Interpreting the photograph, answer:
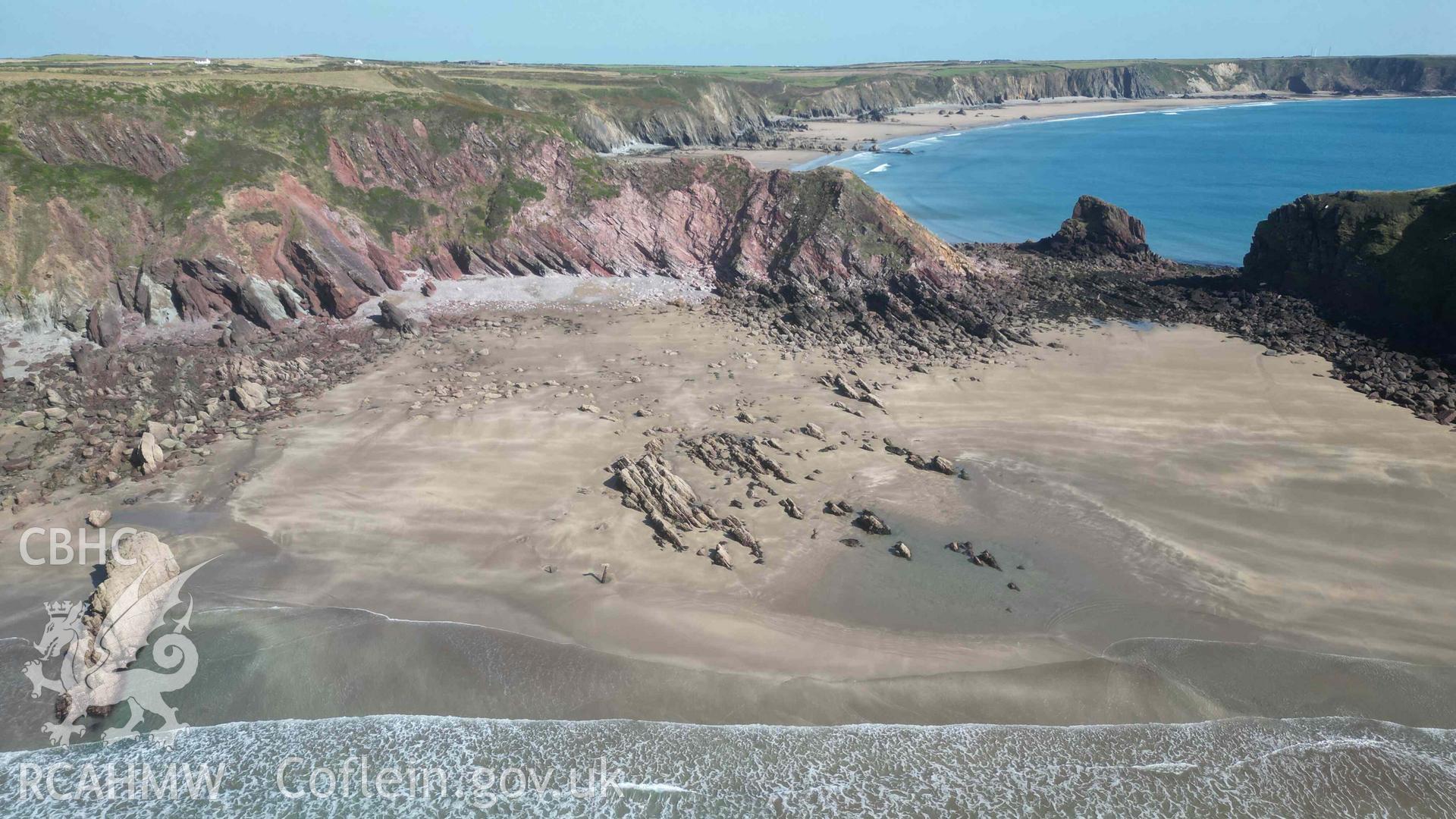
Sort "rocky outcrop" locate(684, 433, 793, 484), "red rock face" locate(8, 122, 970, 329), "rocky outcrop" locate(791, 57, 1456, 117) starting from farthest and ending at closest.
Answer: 1. "rocky outcrop" locate(791, 57, 1456, 117)
2. "red rock face" locate(8, 122, 970, 329)
3. "rocky outcrop" locate(684, 433, 793, 484)

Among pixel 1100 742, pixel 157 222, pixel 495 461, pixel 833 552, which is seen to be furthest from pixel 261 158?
pixel 1100 742

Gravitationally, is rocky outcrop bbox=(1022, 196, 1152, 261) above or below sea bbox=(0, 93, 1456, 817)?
above

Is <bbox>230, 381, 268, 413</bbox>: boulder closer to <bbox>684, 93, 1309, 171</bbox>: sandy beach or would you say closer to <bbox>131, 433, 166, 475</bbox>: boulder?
<bbox>131, 433, 166, 475</bbox>: boulder

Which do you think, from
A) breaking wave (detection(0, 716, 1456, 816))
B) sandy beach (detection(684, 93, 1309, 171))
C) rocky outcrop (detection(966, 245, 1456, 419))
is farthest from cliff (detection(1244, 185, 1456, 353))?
sandy beach (detection(684, 93, 1309, 171))

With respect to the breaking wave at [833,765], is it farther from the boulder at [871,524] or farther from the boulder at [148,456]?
the boulder at [148,456]

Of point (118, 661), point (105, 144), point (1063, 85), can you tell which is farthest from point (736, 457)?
point (1063, 85)

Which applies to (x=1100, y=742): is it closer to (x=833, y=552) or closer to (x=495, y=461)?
(x=833, y=552)
